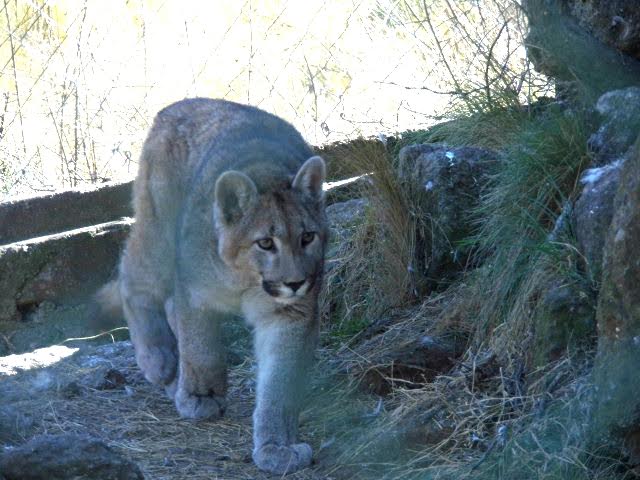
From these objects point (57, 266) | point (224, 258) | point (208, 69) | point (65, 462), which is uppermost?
point (208, 69)

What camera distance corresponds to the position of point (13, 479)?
14.5ft

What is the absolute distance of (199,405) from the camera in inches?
228

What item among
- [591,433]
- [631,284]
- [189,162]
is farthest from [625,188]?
[189,162]

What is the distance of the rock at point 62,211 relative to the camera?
24.4 feet

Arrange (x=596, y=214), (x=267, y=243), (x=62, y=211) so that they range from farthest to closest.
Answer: (x=62, y=211), (x=267, y=243), (x=596, y=214)

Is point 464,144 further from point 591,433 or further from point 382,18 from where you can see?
point 591,433

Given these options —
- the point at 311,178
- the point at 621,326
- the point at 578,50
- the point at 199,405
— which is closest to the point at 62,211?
the point at 199,405

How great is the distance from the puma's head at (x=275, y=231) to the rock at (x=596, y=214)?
1.27 meters

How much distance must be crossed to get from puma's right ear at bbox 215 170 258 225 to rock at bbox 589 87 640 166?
1.71 m

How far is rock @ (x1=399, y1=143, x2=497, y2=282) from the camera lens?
6594 mm

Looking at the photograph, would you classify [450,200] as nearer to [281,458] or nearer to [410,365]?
[410,365]

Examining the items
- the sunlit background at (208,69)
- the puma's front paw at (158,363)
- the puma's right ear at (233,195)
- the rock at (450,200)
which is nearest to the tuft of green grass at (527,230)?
the rock at (450,200)

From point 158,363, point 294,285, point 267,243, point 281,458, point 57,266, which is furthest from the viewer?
point 57,266

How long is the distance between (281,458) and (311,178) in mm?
1381
